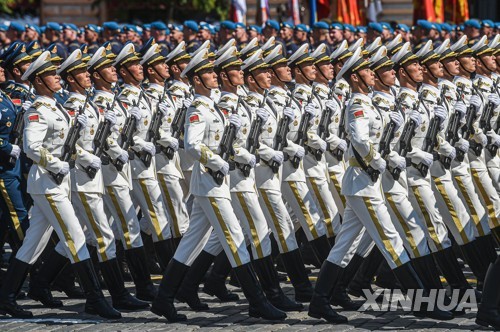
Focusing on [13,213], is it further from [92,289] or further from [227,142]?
[227,142]

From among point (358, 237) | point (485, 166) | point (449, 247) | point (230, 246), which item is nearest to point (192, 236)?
point (230, 246)

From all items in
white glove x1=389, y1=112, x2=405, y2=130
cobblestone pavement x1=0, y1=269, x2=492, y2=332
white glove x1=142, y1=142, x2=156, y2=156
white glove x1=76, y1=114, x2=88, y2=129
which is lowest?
cobblestone pavement x1=0, y1=269, x2=492, y2=332

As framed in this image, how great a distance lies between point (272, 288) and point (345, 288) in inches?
22.4

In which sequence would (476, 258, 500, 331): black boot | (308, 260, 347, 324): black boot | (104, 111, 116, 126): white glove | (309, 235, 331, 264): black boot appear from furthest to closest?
1. (309, 235, 331, 264): black boot
2. (104, 111, 116, 126): white glove
3. (308, 260, 347, 324): black boot
4. (476, 258, 500, 331): black boot

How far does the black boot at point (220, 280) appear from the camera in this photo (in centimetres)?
1090

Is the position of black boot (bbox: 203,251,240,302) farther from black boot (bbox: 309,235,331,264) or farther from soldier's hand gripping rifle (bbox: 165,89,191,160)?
soldier's hand gripping rifle (bbox: 165,89,191,160)

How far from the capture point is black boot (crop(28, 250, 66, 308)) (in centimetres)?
1077

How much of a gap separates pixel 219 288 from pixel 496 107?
9.50 feet

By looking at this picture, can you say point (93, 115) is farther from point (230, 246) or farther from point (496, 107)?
point (496, 107)

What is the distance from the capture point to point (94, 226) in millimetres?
10453

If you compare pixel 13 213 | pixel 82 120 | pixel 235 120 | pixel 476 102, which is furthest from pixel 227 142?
pixel 476 102

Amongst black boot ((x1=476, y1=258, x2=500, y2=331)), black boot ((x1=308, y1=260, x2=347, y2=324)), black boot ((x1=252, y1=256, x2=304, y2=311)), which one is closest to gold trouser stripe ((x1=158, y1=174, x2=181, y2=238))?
black boot ((x1=252, y1=256, x2=304, y2=311))

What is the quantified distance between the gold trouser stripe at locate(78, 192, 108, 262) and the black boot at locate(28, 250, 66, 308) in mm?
421

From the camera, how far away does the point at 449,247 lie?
34.2ft
